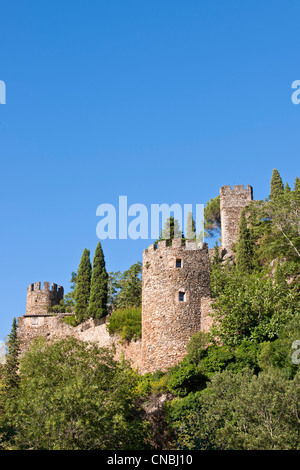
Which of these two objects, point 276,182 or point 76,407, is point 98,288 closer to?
point 276,182

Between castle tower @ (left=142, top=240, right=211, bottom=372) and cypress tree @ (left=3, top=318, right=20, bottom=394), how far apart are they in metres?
9.34

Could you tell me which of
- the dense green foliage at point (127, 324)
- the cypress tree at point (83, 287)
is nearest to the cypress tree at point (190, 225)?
the cypress tree at point (83, 287)

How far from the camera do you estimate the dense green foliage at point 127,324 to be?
39.6 metres

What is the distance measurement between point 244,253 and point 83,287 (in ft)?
42.6

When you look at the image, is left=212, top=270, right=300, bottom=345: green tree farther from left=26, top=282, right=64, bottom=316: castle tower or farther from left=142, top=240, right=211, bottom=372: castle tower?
left=26, top=282, right=64, bottom=316: castle tower

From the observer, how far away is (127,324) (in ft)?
133

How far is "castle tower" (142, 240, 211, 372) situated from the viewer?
35.5m

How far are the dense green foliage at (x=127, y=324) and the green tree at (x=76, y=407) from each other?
949 cm

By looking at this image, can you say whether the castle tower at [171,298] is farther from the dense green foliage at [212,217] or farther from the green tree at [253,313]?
the dense green foliage at [212,217]

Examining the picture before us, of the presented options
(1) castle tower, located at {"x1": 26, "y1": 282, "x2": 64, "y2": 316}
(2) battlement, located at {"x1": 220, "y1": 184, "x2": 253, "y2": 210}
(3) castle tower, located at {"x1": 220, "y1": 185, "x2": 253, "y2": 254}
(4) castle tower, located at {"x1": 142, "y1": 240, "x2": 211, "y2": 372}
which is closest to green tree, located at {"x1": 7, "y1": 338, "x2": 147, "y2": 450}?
(4) castle tower, located at {"x1": 142, "y1": 240, "x2": 211, "y2": 372}

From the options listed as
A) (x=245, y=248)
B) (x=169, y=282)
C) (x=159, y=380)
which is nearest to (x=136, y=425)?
(x=159, y=380)

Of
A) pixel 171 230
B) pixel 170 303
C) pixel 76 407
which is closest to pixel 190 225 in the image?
pixel 171 230
